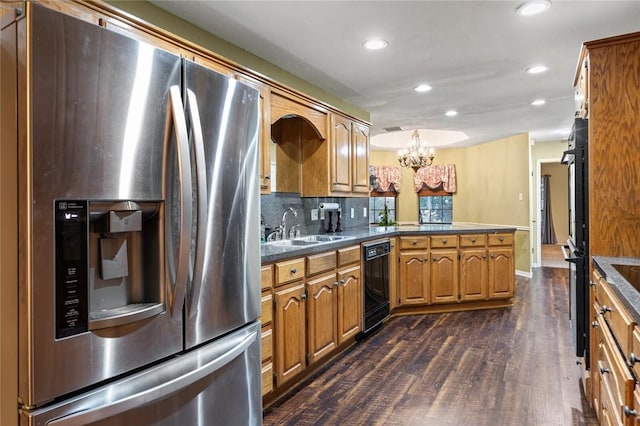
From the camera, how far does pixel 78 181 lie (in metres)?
1.05

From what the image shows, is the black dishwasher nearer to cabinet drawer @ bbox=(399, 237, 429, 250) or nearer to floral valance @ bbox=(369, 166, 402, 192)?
cabinet drawer @ bbox=(399, 237, 429, 250)

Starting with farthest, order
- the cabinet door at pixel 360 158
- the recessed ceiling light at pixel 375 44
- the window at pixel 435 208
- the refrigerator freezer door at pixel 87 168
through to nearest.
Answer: the window at pixel 435 208 < the cabinet door at pixel 360 158 < the recessed ceiling light at pixel 375 44 < the refrigerator freezer door at pixel 87 168

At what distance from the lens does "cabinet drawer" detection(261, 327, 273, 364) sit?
2.34m

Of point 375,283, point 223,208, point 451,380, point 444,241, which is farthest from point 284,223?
point 223,208

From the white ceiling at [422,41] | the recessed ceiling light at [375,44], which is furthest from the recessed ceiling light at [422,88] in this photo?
the recessed ceiling light at [375,44]

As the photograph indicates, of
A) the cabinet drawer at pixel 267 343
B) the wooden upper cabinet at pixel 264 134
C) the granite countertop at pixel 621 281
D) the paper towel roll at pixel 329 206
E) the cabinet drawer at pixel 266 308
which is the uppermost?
the wooden upper cabinet at pixel 264 134

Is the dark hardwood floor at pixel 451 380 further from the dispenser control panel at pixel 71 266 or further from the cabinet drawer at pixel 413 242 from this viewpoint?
the dispenser control panel at pixel 71 266

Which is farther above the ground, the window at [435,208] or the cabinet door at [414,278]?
the window at [435,208]

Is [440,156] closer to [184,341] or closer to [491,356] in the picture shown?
[491,356]

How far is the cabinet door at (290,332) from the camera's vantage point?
247cm

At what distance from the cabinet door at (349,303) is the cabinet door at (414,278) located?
3.42ft

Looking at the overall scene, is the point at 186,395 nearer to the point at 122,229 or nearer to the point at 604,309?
the point at 122,229

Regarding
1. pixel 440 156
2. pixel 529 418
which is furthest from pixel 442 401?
pixel 440 156

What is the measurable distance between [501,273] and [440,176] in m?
3.71
